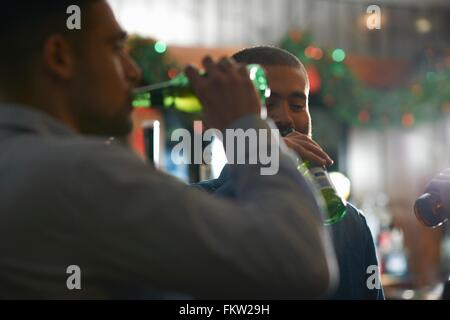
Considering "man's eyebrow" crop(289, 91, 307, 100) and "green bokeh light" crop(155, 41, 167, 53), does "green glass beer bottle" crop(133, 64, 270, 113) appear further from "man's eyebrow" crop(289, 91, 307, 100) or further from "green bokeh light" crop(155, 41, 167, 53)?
"green bokeh light" crop(155, 41, 167, 53)

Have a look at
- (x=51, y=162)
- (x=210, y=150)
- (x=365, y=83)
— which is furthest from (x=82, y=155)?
(x=365, y=83)

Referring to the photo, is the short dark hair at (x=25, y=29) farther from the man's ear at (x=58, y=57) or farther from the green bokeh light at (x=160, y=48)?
the green bokeh light at (x=160, y=48)

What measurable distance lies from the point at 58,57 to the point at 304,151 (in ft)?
1.58

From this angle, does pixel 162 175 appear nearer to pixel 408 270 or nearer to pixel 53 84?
pixel 53 84

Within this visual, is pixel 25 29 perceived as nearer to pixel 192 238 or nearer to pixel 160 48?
pixel 192 238

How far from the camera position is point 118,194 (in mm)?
685

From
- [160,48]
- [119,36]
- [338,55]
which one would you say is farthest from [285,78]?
[338,55]

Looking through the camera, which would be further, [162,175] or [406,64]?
[406,64]

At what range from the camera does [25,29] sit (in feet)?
2.70

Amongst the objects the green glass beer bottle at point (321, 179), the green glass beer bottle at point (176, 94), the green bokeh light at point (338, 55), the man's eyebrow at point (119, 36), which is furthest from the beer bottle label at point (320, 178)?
Result: the green bokeh light at point (338, 55)

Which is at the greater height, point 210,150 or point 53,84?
point 210,150

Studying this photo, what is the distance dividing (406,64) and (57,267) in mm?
5926
